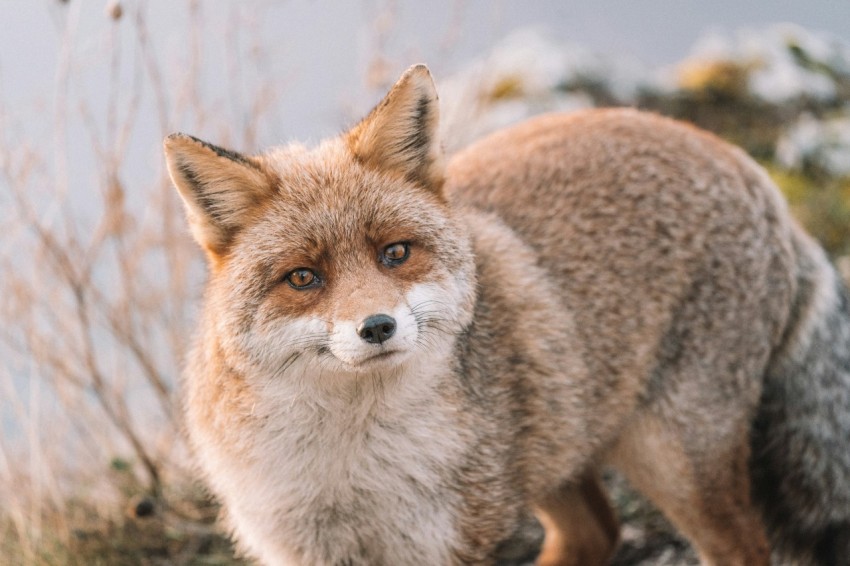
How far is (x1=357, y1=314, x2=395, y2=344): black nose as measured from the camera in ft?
8.80

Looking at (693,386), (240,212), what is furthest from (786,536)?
(240,212)

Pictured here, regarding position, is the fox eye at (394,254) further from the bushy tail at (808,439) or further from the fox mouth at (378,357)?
the bushy tail at (808,439)

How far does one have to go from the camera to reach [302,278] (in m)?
3.00

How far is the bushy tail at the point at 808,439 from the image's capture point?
426cm

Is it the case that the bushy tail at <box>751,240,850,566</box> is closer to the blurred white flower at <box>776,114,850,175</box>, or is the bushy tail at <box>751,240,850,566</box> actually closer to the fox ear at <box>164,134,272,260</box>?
the fox ear at <box>164,134,272,260</box>

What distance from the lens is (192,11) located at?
5406mm

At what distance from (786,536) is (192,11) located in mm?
4495

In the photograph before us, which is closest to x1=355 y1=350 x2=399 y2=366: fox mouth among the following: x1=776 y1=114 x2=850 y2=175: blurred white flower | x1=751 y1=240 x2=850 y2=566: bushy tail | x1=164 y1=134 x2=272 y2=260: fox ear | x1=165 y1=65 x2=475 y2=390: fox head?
x1=165 y1=65 x2=475 y2=390: fox head

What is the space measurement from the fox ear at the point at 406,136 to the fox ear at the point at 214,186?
41 centimetres

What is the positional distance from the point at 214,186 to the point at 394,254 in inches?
27.9

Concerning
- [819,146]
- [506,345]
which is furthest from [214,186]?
[819,146]

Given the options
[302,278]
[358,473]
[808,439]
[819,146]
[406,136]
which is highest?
[406,136]

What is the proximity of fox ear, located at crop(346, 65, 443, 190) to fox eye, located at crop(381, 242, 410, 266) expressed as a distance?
39 cm

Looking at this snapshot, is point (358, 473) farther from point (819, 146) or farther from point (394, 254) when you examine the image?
point (819, 146)
